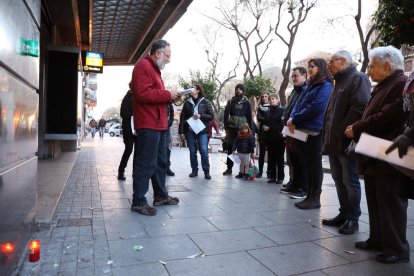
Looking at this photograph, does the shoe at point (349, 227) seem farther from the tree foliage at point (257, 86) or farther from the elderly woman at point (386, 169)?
the tree foliage at point (257, 86)

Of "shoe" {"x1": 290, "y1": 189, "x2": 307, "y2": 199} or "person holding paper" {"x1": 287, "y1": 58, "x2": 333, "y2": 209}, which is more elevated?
"person holding paper" {"x1": 287, "y1": 58, "x2": 333, "y2": 209}

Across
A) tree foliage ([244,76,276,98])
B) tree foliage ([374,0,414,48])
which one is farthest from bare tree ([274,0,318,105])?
tree foliage ([374,0,414,48])

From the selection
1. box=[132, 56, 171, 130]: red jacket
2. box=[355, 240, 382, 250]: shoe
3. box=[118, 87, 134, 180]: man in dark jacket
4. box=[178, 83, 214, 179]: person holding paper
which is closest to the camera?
box=[355, 240, 382, 250]: shoe

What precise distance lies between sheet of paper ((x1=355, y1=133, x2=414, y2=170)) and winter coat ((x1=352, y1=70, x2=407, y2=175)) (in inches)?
27.7

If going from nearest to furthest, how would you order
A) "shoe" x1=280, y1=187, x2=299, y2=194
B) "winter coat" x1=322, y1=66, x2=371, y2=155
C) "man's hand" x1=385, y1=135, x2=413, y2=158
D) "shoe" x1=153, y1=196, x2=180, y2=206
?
"man's hand" x1=385, y1=135, x2=413, y2=158
"winter coat" x1=322, y1=66, x2=371, y2=155
"shoe" x1=153, y1=196, x2=180, y2=206
"shoe" x1=280, y1=187, x2=299, y2=194

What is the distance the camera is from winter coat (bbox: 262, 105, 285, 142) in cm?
683

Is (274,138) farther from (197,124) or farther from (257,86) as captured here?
(257,86)

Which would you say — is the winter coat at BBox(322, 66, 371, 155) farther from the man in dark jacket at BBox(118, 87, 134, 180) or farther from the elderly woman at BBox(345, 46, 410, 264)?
the man in dark jacket at BBox(118, 87, 134, 180)

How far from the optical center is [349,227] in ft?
12.3

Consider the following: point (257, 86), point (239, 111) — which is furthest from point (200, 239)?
point (257, 86)

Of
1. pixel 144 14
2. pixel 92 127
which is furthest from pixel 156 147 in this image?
pixel 92 127

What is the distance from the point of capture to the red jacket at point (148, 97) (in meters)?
4.01

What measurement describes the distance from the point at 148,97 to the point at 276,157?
365cm

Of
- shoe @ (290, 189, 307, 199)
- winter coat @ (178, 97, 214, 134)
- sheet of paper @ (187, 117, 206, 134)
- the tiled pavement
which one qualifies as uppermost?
winter coat @ (178, 97, 214, 134)
